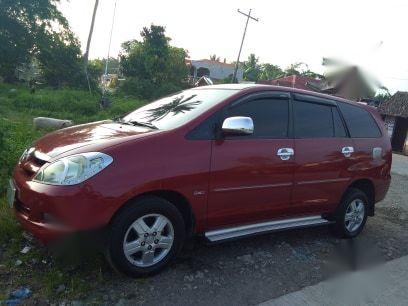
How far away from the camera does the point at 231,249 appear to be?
449 cm

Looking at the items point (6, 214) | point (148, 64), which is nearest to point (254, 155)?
point (6, 214)

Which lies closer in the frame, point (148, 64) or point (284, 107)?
point (284, 107)

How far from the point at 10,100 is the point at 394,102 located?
2139 cm

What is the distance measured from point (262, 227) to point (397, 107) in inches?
913

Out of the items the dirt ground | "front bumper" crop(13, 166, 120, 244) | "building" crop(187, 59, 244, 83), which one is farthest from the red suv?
"building" crop(187, 59, 244, 83)

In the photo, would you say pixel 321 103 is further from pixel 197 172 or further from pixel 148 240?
pixel 148 240

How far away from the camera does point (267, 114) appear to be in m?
4.44

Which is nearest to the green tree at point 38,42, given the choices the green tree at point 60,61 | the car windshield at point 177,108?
the green tree at point 60,61

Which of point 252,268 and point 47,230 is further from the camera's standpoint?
point 252,268

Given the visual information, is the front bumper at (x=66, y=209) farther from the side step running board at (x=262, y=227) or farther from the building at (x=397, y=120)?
the building at (x=397, y=120)

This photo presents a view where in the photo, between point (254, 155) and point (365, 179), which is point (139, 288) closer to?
point (254, 155)

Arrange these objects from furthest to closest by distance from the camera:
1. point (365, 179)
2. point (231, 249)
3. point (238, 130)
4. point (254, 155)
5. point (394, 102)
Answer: point (394, 102) → point (365, 179) → point (231, 249) → point (254, 155) → point (238, 130)

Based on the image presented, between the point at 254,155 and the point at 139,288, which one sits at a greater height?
the point at 254,155

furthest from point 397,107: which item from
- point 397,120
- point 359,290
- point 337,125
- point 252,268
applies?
point 252,268
